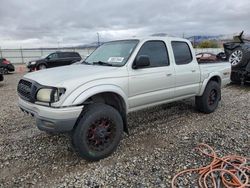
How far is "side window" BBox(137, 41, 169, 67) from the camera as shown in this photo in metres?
4.55

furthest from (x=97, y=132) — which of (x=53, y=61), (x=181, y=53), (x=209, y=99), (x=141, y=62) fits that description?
(x=53, y=61)

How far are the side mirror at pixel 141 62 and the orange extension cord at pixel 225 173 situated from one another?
174 centimetres

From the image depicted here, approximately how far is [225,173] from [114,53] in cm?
265

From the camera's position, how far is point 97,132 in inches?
146

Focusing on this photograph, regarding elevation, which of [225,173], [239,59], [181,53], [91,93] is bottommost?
[225,173]

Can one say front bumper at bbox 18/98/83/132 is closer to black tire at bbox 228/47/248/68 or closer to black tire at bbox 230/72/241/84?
black tire at bbox 228/47/248/68

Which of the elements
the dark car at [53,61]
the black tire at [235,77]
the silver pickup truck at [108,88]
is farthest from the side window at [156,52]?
the dark car at [53,61]

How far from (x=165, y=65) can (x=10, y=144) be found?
10.2ft

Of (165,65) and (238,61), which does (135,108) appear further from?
(238,61)

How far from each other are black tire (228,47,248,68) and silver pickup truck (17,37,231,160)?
14.1 ft

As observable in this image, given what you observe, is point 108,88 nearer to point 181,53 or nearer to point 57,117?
point 57,117

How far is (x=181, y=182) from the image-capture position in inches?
125


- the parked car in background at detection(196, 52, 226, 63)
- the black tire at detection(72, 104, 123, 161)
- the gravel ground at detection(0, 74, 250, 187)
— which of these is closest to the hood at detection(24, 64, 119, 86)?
the black tire at detection(72, 104, 123, 161)

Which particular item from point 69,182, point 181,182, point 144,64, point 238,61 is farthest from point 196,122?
point 238,61
